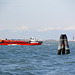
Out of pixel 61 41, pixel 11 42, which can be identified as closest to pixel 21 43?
pixel 11 42

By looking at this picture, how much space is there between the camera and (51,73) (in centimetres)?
2705

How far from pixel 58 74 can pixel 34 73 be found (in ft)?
9.55

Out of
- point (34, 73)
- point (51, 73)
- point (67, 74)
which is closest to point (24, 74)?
point (34, 73)

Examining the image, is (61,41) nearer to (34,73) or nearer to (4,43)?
(34,73)

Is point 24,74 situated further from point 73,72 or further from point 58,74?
point 73,72

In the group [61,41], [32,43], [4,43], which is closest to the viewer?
[61,41]

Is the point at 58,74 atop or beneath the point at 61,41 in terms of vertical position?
beneath

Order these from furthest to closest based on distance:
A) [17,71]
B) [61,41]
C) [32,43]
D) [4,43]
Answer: [4,43], [32,43], [61,41], [17,71]

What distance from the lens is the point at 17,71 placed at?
93.2 feet

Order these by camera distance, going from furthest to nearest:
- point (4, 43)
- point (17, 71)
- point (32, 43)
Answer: point (4, 43)
point (32, 43)
point (17, 71)

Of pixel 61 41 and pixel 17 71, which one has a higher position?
pixel 61 41

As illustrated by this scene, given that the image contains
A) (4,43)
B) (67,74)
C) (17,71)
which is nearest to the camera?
(67,74)

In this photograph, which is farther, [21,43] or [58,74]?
[21,43]

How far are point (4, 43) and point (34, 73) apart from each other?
119481 mm
